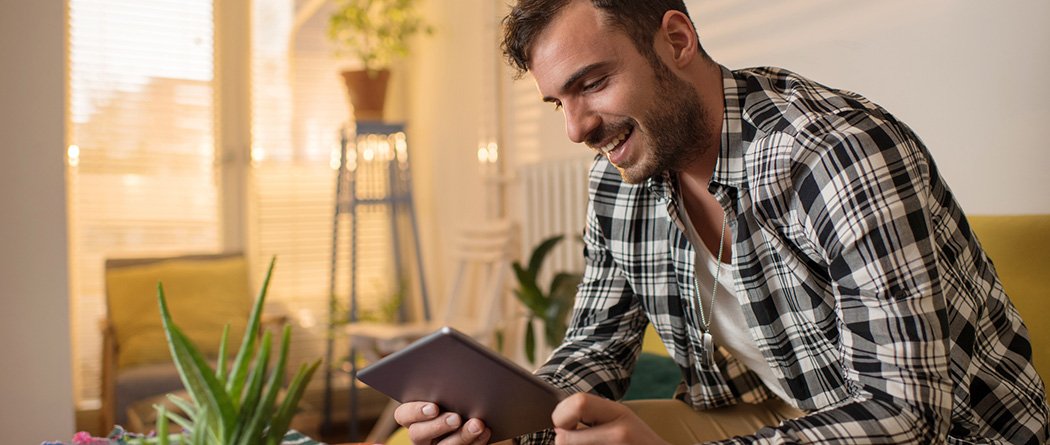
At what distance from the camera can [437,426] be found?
3.34 feet

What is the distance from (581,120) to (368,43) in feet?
9.61

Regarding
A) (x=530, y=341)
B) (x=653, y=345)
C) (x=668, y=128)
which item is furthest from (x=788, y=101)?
(x=530, y=341)

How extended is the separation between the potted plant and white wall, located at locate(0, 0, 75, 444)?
1386 mm

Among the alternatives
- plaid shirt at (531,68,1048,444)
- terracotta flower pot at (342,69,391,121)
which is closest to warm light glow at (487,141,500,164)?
terracotta flower pot at (342,69,391,121)

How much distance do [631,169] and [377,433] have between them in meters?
2.59

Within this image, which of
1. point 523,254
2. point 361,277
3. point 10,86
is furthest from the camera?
point 361,277

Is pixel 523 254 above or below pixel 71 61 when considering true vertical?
below

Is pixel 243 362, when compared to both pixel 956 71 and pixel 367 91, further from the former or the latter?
pixel 367 91

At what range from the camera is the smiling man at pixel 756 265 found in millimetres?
854

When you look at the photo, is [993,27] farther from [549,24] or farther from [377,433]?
[377,433]

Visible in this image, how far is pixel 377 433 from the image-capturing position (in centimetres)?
339

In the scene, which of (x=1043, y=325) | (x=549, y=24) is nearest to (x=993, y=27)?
(x=1043, y=325)

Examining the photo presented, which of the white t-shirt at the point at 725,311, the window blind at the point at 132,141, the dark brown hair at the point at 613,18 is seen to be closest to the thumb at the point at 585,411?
the white t-shirt at the point at 725,311

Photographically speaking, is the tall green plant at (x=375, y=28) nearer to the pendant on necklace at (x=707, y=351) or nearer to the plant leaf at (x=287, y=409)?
the pendant on necklace at (x=707, y=351)
